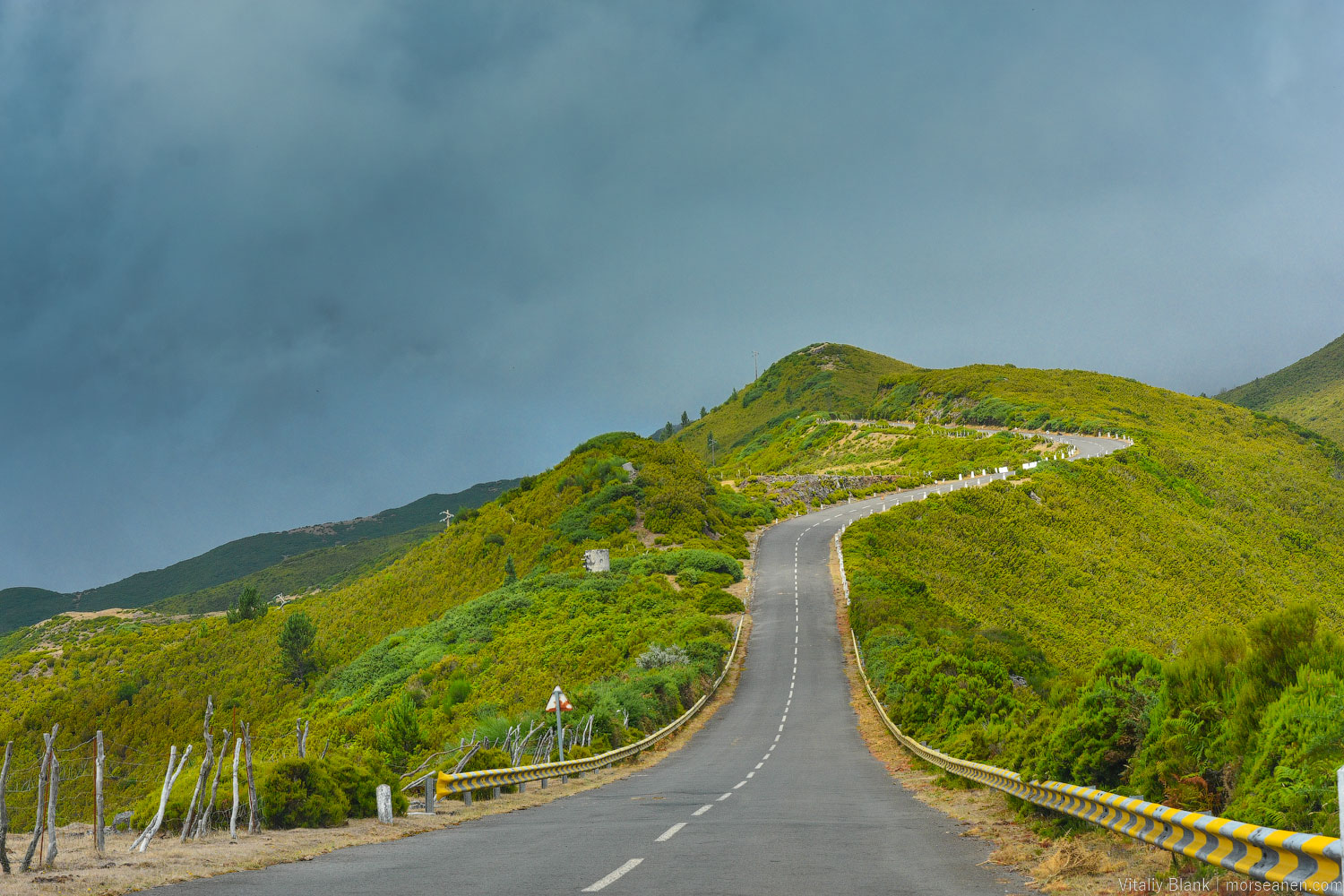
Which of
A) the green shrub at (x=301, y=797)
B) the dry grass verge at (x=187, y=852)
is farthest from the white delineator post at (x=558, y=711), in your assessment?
the green shrub at (x=301, y=797)

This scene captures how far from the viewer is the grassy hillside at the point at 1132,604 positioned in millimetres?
8211

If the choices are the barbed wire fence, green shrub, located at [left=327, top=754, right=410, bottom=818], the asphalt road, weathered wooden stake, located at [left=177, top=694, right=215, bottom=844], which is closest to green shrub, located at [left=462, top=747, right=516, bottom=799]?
the asphalt road

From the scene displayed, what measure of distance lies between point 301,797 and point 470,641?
123ft

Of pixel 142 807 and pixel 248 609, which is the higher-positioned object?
pixel 248 609

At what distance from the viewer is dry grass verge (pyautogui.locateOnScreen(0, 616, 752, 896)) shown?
8000mm

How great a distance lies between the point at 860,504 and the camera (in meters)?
83.6

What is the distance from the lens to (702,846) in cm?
1011

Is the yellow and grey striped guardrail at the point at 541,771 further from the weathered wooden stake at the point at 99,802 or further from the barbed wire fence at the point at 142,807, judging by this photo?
the weathered wooden stake at the point at 99,802

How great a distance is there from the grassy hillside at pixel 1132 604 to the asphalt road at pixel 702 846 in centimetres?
206

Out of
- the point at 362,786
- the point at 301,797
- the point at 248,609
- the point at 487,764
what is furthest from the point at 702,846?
the point at 248,609

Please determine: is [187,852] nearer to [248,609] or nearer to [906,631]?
[906,631]

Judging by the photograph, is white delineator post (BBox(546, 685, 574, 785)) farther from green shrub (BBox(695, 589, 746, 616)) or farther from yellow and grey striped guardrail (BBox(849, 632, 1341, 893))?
green shrub (BBox(695, 589, 746, 616))

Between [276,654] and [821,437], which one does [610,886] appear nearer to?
[276,654]

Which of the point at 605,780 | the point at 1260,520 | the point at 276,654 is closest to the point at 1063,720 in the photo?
the point at 605,780
